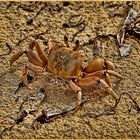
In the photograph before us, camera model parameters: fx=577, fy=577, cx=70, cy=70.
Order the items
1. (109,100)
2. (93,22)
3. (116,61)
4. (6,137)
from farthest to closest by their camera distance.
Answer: (93,22)
(116,61)
(109,100)
(6,137)

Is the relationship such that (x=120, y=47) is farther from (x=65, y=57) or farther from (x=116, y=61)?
(x=65, y=57)

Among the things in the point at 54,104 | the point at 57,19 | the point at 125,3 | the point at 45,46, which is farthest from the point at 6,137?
the point at 125,3

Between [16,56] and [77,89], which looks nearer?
[77,89]

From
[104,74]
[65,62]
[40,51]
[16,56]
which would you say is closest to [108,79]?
[104,74]

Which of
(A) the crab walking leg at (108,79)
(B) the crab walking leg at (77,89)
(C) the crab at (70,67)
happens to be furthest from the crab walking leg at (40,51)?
(A) the crab walking leg at (108,79)

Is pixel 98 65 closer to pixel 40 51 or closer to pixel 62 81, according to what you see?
pixel 62 81

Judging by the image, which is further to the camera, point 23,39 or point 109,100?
point 23,39
